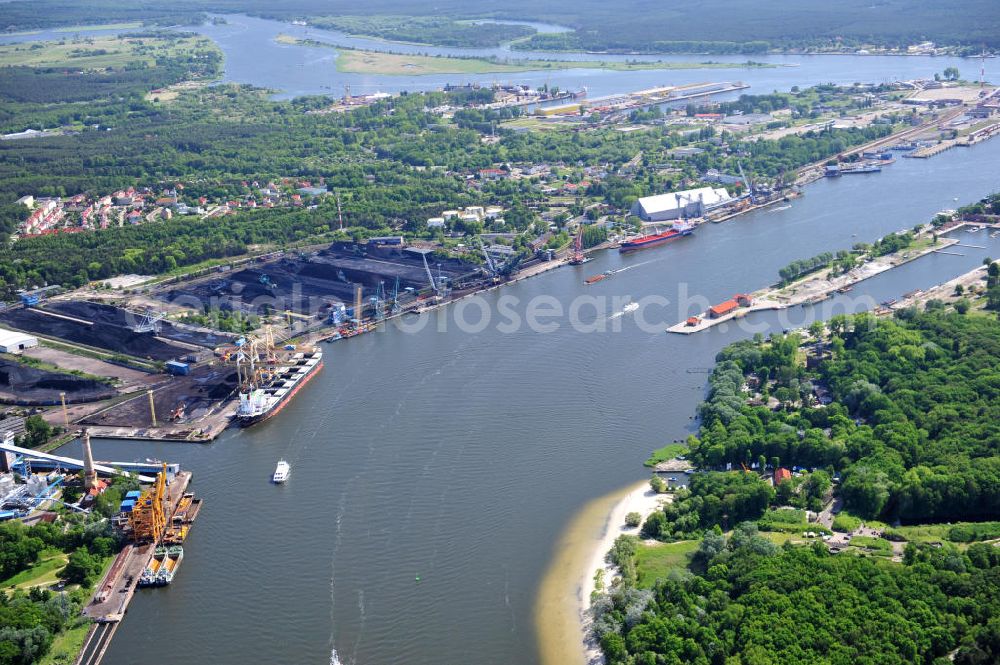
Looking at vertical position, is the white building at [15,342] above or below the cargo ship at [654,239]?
below

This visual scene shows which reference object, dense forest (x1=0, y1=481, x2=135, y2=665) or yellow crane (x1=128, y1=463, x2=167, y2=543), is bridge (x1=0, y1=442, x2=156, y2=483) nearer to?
dense forest (x1=0, y1=481, x2=135, y2=665)

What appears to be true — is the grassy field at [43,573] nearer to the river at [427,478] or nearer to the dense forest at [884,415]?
the river at [427,478]

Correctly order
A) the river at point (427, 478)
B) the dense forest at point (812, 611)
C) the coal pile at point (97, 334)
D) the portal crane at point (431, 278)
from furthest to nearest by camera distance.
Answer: the portal crane at point (431, 278)
the coal pile at point (97, 334)
the river at point (427, 478)
the dense forest at point (812, 611)

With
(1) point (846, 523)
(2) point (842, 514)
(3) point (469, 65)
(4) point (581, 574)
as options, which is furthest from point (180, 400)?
(3) point (469, 65)

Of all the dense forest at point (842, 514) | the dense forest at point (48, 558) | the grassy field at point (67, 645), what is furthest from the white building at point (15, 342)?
the dense forest at point (842, 514)

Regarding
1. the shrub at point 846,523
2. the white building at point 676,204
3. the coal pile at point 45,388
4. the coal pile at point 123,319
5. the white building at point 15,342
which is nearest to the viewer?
the shrub at point 846,523

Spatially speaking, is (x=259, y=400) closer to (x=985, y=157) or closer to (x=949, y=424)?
(x=949, y=424)

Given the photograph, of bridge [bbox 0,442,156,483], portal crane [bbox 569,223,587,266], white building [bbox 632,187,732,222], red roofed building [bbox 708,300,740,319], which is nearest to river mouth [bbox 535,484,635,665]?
bridge [bbox 0,442,156,483]
